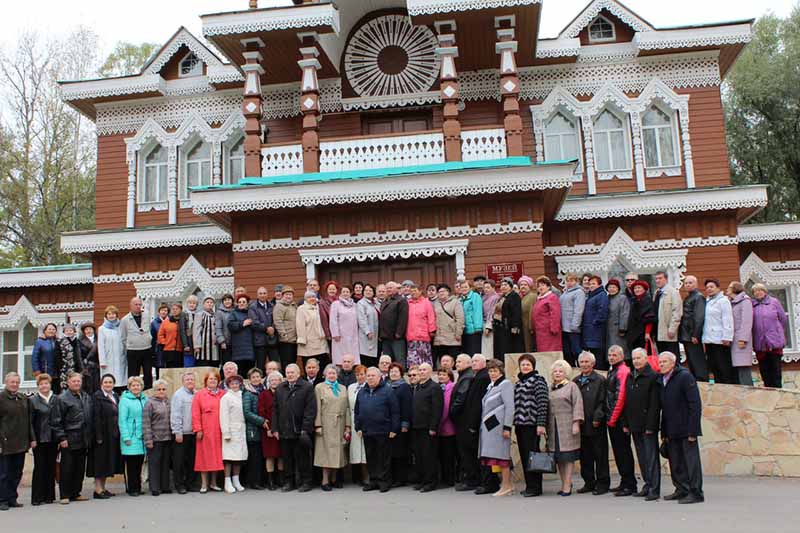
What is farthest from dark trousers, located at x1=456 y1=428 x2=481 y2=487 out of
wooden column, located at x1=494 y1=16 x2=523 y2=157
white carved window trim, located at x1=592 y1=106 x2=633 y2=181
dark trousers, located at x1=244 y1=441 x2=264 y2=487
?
white carved window trim, located at x1=592 y1=106 x2=633 y2=181

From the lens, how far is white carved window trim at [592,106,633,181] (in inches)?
738

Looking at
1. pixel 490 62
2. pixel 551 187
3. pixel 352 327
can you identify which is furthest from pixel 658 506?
pixel 490 62

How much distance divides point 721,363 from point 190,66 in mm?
14630

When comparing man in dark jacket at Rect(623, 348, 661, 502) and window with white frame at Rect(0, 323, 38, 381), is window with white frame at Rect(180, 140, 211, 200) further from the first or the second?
man in dark jacket at Rect(623, 348, 661, 502)

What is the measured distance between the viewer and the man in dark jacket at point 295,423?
10867 mm

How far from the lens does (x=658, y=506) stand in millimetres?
8867

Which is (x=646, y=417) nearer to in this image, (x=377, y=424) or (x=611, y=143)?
(x=377, y=424)

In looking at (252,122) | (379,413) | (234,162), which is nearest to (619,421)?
(379,413)

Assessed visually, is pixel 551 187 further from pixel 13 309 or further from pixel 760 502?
pixel 13 309

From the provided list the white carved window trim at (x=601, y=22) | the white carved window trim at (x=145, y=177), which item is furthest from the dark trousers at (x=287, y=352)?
the white carved window trim at (x=601, y=22)

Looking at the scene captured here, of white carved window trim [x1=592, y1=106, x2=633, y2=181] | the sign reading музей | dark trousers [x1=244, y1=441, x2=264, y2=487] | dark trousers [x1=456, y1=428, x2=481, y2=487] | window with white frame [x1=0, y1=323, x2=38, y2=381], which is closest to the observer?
dark trousers [x1=456, y1=428, x2=481, y2=487]

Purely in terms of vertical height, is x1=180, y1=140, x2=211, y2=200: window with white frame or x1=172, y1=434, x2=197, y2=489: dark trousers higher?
x1=180, y1=140, x2=211, y2=200: window with white frame

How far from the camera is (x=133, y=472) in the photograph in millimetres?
11281

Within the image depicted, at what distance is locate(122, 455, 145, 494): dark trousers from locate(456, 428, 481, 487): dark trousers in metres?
4.53
